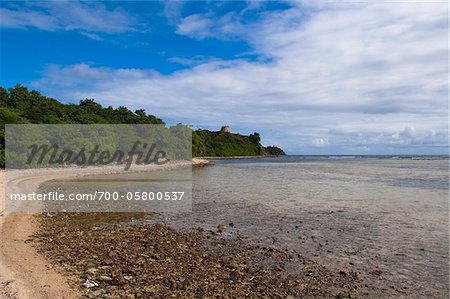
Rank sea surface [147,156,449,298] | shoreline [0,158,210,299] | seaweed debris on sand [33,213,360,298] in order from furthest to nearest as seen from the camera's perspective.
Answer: sea surface [147,156,449,298], seaweed debris on sand [33,213,360,298], shoreline [0,158,210,299]

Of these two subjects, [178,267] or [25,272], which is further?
[178,267]

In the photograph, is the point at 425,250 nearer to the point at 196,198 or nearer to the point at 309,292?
the point at 309,292

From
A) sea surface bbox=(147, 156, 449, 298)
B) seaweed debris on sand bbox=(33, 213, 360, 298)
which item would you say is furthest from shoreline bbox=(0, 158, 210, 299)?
sea surface bbox=(147, 156, 449, 298)

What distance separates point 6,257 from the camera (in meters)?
11.0

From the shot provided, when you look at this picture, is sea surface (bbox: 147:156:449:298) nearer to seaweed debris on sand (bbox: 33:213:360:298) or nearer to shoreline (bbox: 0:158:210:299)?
seaweed debris on sand (bbox: 33:213:360:298)

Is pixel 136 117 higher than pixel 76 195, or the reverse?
pixel 136 117

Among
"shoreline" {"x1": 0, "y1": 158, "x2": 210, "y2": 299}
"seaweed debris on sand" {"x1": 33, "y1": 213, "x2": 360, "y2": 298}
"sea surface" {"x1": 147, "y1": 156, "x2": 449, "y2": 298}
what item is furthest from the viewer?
"sea surface" {"x1": 147, "y1": 156, "x2": 449, "y2": 298}

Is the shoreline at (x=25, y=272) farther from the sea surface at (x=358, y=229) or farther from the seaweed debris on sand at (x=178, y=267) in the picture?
the sea surface at (x=358, y=229)

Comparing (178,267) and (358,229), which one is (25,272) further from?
(358,229)

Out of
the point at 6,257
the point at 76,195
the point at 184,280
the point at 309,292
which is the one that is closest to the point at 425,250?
the point at 309,292

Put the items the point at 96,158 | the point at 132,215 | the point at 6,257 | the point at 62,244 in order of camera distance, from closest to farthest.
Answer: the point at 6,257 → the point at 62,244 → the point at 132,215 → the point at 96,158

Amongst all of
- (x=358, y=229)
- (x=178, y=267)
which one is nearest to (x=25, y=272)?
(x=178, y=267)

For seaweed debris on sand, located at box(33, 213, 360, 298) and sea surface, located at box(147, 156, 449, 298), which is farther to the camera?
sea surface, located at box(147, 156, 449, 298)

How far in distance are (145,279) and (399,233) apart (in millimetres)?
12760
